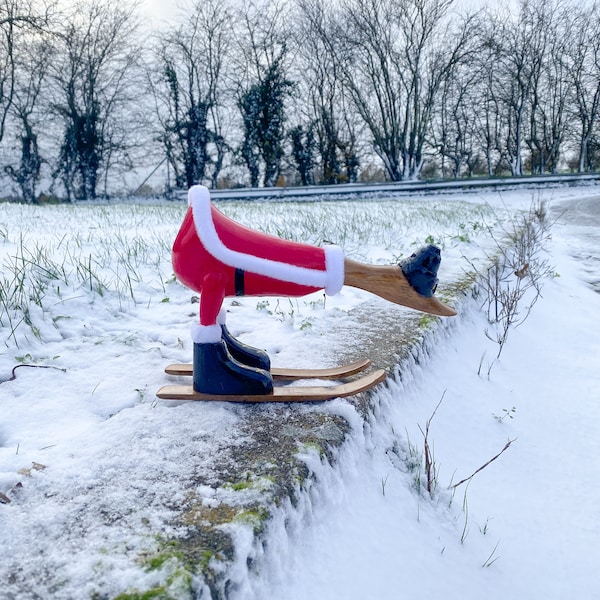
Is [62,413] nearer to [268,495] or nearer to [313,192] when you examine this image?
[268,495]

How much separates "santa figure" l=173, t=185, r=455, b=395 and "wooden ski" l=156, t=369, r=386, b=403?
0.03m

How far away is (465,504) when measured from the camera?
1.62m

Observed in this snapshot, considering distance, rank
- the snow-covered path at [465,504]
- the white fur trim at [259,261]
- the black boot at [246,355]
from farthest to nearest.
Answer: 1. the black boot at [246,355]
2. the white fur trim at [259,261]
3. the snow-covered path at [465,504]

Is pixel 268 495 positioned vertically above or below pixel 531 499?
above

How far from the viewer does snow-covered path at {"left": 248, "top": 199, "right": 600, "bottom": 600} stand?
126 centimetres

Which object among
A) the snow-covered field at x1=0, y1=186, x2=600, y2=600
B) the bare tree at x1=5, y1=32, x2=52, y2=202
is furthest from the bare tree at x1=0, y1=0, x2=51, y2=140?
the snow-covered field at x1=0, y1=186, x2=600, y2=600

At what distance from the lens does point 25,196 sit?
21.2m

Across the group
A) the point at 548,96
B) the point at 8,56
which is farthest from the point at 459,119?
the point at 8,56

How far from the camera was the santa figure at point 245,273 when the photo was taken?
1.61m

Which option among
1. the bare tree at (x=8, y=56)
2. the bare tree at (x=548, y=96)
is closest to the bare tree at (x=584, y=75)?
the bare tree at (x=548, y=96)

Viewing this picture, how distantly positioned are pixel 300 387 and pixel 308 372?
0.15 meters

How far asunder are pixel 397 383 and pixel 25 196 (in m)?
23.5

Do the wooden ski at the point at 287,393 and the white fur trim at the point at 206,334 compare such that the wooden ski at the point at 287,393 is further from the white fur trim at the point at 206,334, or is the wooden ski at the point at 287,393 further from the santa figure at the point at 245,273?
the white fur trim at the point at 206,334

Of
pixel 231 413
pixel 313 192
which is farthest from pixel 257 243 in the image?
pixel 313 192
